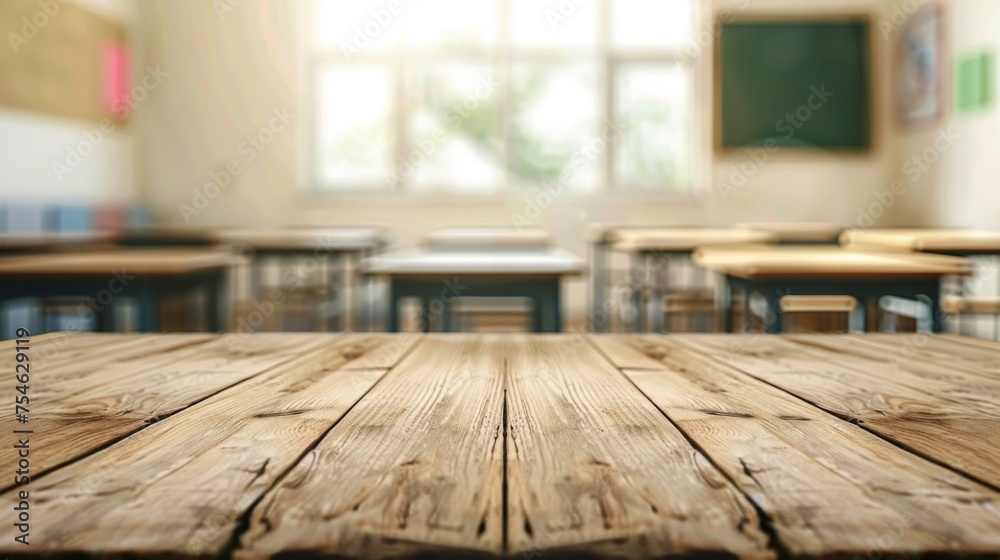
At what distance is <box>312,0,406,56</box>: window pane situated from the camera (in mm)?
6629

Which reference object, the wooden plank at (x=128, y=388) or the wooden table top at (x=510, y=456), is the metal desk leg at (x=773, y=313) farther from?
the wooden plank at (x=128, y=388)

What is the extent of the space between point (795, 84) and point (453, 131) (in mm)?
2878

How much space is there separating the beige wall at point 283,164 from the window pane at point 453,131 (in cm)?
19

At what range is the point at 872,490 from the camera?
47cm

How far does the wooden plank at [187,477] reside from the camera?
0.40 metres

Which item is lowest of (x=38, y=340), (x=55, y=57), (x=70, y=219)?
(x=38, y=340)

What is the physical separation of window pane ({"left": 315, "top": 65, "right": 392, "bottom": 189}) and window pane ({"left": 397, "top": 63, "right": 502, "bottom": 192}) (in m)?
0.24

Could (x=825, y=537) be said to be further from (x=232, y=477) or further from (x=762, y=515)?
(x=232, y=477)

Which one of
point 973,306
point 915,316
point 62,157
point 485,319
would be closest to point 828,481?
point 915,316

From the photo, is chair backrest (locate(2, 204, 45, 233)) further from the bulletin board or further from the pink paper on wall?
the pink paper on wall

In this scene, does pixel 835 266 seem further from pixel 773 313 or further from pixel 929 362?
pixel 929 362

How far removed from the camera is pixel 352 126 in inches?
265

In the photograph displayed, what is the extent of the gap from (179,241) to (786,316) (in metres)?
3.58

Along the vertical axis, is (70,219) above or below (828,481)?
above
